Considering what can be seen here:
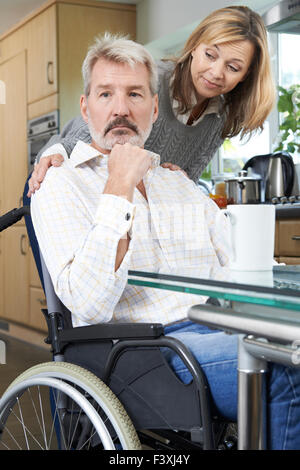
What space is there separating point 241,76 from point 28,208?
3.13ft

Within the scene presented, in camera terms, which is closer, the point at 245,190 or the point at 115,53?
the point at 115,53

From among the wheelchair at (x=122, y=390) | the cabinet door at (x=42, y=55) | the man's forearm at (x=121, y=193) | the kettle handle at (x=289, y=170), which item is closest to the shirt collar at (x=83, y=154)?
the man's forearm at (x=121, y=193)

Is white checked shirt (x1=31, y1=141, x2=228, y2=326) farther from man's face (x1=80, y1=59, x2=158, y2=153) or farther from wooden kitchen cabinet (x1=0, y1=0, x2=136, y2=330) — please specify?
wooden kitchen cabinet (x1=0, y1=0, x2=136, y2=330)

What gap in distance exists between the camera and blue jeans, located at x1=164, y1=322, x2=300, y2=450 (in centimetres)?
101

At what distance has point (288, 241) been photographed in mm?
3180

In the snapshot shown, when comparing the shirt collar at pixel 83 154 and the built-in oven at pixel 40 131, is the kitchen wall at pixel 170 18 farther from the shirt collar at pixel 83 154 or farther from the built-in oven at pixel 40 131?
the shirt collar at pixel 83 154

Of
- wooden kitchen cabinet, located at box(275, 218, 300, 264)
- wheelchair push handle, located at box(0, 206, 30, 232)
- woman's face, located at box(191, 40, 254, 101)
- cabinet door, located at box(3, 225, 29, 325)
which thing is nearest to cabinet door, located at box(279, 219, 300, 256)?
wooden kitchen cabinet, located at box(275, 218, 300, 264)

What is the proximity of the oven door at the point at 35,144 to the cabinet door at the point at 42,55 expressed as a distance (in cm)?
29

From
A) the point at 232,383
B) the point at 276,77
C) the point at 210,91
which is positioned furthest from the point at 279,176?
the point at 232,383

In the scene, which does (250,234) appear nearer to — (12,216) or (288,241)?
(12,216)

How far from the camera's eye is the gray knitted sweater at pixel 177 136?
2242mm

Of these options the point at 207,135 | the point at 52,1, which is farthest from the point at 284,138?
the point at 52,1

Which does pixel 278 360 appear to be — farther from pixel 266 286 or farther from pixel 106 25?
pixel 106 25

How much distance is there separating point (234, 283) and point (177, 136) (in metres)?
1.43
